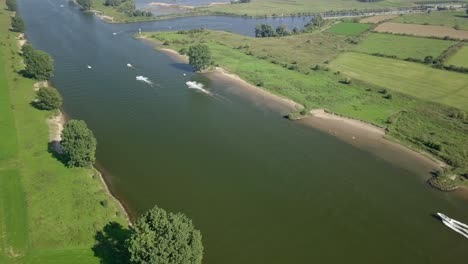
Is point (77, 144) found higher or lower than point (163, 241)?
higher

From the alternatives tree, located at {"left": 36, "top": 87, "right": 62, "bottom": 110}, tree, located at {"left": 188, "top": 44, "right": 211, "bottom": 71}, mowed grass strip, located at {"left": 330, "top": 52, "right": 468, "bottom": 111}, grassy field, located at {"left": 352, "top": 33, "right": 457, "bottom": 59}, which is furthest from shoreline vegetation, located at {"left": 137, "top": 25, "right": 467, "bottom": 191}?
tree, located at {"left": 36, "top": 87, "right": 62, "bottom": 110}

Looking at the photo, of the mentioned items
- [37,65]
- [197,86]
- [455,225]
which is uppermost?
[37,65]


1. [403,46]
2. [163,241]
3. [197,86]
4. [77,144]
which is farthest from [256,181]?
[403,46]

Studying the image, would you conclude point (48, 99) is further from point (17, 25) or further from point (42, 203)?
point (17, 25)

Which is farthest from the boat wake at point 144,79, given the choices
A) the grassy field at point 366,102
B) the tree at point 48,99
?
the tree at point 48,99

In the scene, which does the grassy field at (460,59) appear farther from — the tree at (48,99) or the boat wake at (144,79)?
the tree at (48,99)
